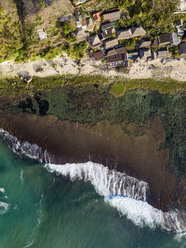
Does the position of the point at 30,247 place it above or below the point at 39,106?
below

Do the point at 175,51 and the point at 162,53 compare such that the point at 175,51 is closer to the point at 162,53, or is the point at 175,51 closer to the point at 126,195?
the point at 162,53

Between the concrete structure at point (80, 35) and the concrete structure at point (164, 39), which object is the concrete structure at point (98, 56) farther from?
the concrete structure at point (164, 39)

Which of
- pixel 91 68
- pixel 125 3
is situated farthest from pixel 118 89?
pixel 125 3

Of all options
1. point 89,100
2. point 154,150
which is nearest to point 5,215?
point 89,100

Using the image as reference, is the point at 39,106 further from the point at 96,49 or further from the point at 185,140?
the point at 185,140

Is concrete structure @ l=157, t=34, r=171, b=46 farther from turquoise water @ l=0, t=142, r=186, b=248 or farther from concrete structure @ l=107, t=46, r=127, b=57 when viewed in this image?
turquoise water @ l=0, t=142, r=186, b=248

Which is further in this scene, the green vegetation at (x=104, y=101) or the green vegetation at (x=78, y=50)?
the green vegetation at (x=104, y=101)

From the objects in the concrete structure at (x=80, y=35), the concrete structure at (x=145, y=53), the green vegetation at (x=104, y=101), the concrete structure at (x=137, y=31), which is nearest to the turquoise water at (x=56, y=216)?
the green vegetation at (x=104, y=101)
